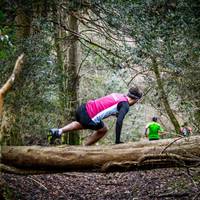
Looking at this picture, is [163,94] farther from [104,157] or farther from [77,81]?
[104,157]

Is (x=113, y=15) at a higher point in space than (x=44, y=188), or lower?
higher

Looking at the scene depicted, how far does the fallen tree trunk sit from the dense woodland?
0.02 meters

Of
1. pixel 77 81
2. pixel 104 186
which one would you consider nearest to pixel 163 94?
pixel 77 81

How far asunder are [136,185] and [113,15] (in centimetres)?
413

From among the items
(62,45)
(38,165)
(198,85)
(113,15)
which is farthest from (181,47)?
(38,165)

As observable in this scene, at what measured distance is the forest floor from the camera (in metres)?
8.31

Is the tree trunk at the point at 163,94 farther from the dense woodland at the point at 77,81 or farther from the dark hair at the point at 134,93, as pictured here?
the dark hair at the point at 134,93

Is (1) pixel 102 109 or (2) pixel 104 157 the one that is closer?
(2) pixel 104 157

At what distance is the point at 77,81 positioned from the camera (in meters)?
14.8

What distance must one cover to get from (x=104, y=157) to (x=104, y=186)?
285cm

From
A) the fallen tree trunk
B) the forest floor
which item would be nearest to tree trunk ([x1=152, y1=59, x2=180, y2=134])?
the forest floor

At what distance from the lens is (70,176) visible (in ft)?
36.4

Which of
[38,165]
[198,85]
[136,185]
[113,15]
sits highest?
[113,15]

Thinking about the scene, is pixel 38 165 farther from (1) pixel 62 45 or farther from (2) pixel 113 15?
(1) pixel 62 45
